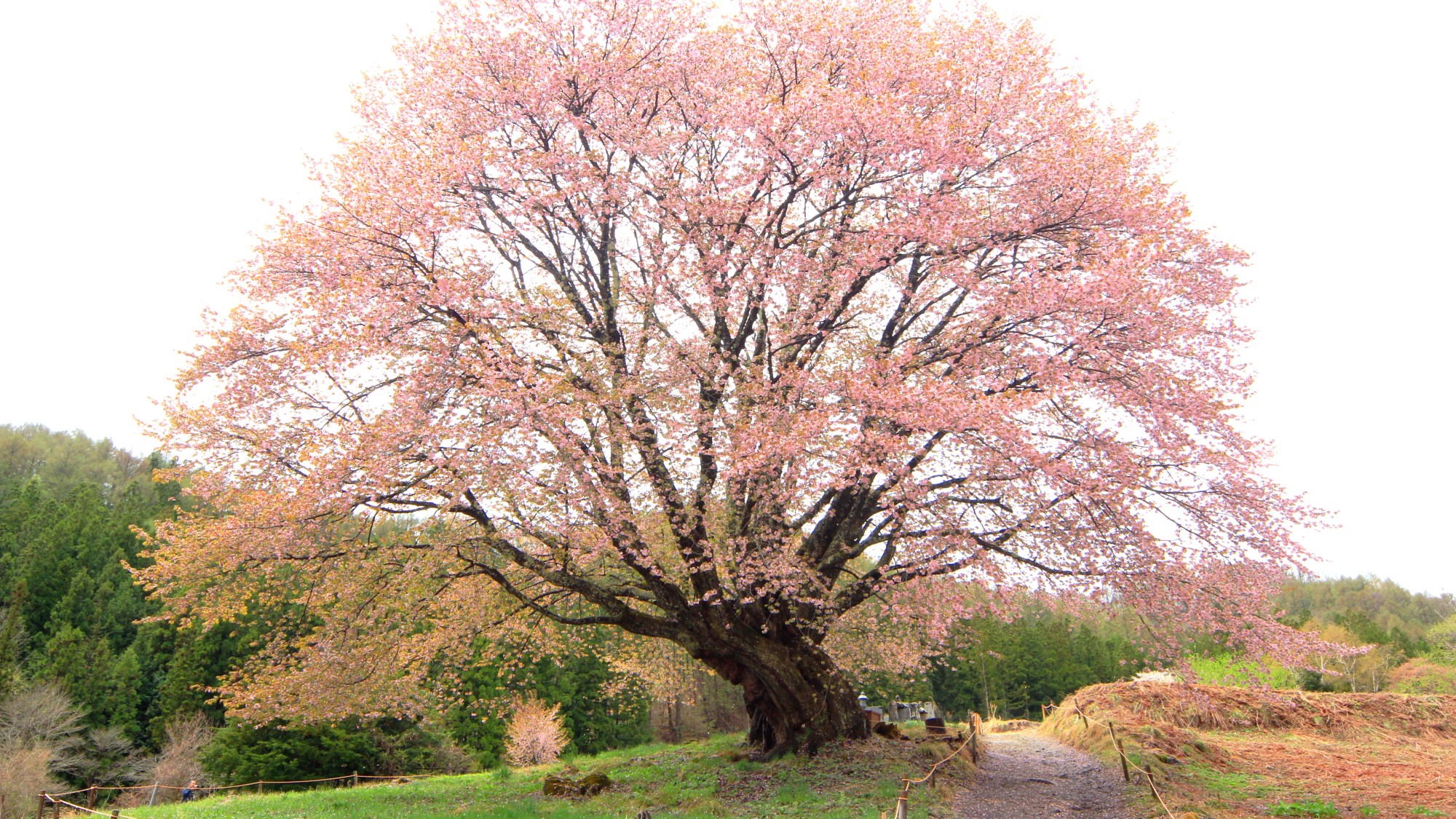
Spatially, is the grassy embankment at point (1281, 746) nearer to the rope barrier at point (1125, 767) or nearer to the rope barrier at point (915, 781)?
the rope barrier at point (1125, 767)

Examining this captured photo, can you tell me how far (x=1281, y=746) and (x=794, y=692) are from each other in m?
9.70

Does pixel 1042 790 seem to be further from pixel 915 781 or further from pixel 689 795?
pixel 689 795

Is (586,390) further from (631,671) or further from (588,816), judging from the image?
(631,671)

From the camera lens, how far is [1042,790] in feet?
42.1

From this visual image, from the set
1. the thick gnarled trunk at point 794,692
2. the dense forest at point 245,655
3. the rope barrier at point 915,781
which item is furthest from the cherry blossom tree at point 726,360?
the dense forest at point 245,655

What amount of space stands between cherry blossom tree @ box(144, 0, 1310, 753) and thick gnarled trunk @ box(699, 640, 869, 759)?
79mm

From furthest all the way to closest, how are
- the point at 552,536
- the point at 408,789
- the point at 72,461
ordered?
the point at 72,461 < the point at 408,789 < the point at 552,536

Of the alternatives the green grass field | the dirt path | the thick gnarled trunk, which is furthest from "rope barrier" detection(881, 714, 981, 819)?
the thick gnarled trunk

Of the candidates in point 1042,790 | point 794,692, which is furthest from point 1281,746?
point 794,692

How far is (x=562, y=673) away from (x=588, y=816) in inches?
1617

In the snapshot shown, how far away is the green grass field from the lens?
10969 mm

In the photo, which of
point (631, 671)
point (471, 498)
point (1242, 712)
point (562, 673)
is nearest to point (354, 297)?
point (471, 498)

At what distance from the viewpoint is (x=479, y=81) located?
12883 mm

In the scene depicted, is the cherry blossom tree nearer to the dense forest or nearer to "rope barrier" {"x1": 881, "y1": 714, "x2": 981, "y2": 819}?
"rope barrier" {"x1": 881, "y1": 714, "x2": 981, "y2": 819}
